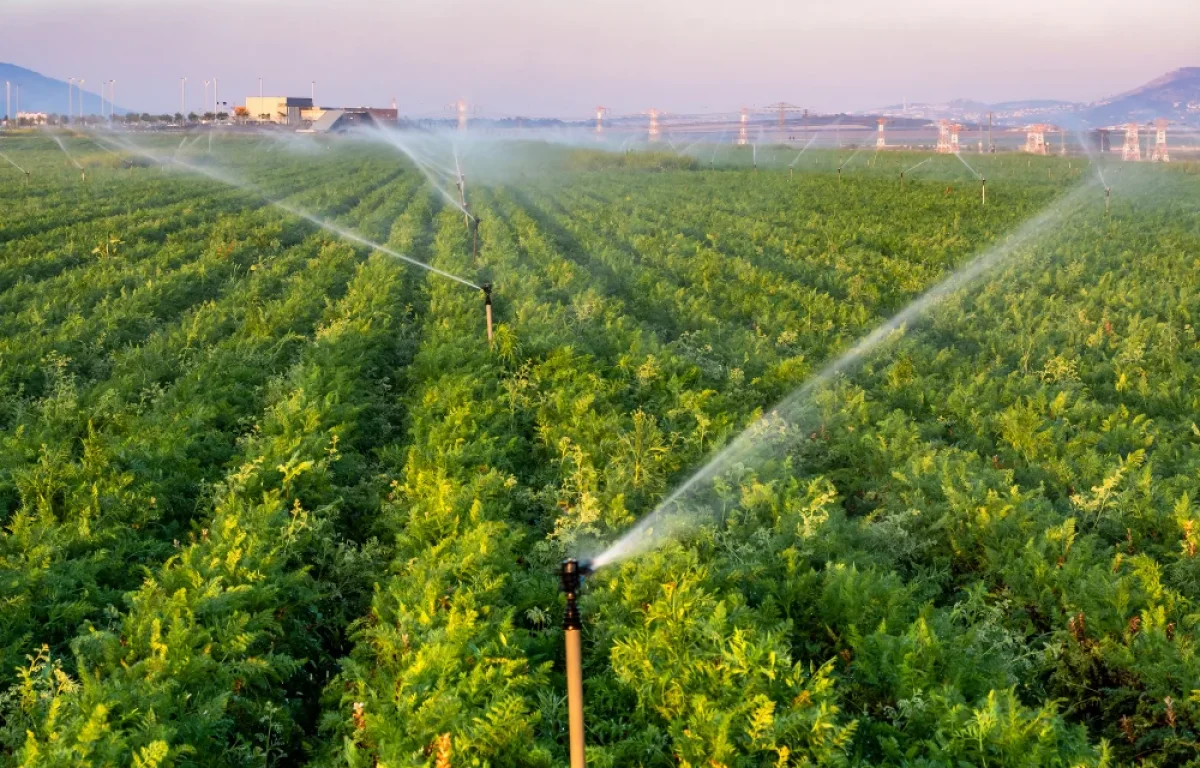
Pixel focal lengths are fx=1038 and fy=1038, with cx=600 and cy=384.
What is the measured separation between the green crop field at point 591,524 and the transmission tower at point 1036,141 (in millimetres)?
59453

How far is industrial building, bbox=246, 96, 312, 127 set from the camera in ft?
365

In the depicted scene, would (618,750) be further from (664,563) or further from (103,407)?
(103,407)

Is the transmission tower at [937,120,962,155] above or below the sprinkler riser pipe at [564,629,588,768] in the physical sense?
above

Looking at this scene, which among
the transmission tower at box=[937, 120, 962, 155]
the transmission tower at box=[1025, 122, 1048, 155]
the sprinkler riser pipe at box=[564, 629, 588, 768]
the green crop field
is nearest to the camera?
the sprinkler riser pipe at box=[564, 629, 588, 768]

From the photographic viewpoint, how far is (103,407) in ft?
28.2

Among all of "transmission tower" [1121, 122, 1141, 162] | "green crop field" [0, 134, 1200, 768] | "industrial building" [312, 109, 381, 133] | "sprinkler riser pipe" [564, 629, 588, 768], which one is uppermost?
"industrial building" [312, 109, 381, 133]

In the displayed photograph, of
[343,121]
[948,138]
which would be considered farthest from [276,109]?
[948,138]

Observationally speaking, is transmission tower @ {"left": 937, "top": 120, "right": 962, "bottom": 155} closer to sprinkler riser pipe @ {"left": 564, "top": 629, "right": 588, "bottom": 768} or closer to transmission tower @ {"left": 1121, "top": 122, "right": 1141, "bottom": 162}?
transmission tower @ {"left": 1121, "top": 122, "right": 1141, "bottom": 162}

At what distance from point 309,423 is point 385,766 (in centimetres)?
457

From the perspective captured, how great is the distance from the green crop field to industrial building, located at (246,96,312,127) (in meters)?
102

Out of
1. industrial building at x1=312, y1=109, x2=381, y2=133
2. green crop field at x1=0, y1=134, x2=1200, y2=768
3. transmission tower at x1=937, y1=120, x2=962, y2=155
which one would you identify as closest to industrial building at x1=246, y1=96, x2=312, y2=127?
industrial building at x1=312, y1=109, x2=381, y2=133

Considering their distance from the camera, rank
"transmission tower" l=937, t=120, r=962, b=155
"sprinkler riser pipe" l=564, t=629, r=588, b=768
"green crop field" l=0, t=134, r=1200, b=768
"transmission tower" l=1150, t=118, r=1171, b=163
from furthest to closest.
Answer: "transmission tower" l=937, t=120, r=962, b=155 < "transmission tower" l=1150, t=118, r=1171, b=163 < "green crop field" l=0, t=134, r=1200, b=768 < "sprinkler riser pipe" l=564, t=629, r=588, b=768

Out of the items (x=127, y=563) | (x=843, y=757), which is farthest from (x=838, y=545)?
(x=127, y=563)

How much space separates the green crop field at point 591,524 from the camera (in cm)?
440
